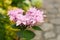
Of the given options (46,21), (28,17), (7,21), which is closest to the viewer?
(28,17)

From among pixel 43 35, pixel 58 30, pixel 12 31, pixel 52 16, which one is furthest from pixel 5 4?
pixel 52 16

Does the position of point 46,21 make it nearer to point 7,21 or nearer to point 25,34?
point 7,21

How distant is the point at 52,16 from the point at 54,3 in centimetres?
95

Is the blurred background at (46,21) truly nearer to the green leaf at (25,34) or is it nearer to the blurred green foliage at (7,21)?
the blurred green foliage at (7,21)

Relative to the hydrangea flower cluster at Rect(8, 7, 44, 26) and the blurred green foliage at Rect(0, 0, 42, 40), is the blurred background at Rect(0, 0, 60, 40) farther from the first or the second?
the hydrangea flower cluster at Rect(8, 7, 44, 26)

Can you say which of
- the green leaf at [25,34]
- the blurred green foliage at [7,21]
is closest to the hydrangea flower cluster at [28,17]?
the green leaf at [25,34]

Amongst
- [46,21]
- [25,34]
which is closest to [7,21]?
[25,34]

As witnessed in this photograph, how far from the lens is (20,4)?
11.4ft

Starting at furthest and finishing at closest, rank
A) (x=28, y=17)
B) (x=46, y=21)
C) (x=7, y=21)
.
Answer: (x=46, y=21) < (x=7, y=21) < (x=28, y=17)

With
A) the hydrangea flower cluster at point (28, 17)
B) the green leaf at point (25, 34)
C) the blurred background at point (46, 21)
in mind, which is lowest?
the blurred background at point (46, 21)

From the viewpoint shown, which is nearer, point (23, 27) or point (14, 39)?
point (23, 27)

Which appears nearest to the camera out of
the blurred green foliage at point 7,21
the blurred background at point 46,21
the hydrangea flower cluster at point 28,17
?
the hydrangea flower cluster at point 28,17

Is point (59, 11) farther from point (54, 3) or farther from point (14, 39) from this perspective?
point (14, 39)

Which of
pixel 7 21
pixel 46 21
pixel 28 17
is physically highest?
pixel 28 17
